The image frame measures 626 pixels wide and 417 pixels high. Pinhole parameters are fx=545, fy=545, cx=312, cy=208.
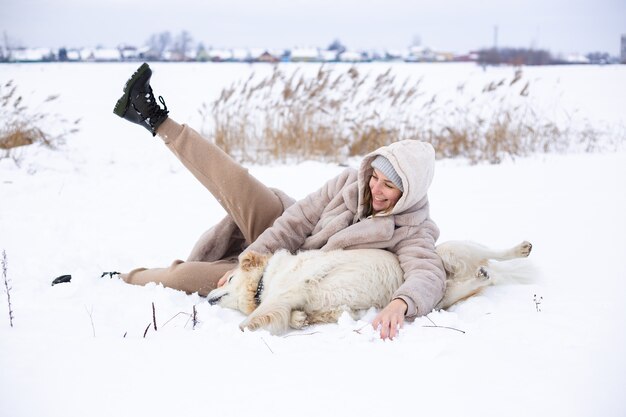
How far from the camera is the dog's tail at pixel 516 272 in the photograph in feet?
10.5

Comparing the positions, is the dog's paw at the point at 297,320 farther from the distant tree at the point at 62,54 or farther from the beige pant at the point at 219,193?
the distant tree at the point at 62,54

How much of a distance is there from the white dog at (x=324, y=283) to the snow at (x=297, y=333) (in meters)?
0.09

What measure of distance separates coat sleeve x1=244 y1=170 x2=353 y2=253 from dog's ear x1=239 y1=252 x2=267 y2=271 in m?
0.21

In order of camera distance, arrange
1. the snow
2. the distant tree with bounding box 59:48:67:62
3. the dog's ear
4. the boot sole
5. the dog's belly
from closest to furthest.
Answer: the snow < the dog's belly < the dog's ear < the boot sole < the distant tree with bounding box 59:48:67:62

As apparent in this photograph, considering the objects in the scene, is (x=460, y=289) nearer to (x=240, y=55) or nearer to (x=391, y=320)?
(x=391, y=320)

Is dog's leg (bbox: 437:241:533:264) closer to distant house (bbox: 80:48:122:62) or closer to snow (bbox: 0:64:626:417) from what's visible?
snow (bbox: 0:64:626:417)

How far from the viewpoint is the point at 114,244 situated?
4176 mm

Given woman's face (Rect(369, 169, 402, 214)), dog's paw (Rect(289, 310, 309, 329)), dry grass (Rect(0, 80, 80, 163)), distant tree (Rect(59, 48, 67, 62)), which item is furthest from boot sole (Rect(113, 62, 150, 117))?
distant tree (Rect(59, 48, 67, 62))

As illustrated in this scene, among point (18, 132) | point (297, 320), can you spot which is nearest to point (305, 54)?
point (18, 132)

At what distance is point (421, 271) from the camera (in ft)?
9.00

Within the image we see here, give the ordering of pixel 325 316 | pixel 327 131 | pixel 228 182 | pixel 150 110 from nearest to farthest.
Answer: pixel 325 316 → pixel 228 182 → pixel 150 110 → pixel 327 131

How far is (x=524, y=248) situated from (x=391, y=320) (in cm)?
116

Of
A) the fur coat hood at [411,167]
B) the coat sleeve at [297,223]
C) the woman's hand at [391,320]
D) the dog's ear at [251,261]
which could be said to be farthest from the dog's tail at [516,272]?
the dog's ear at [251,261]

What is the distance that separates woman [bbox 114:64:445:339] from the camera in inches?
110
